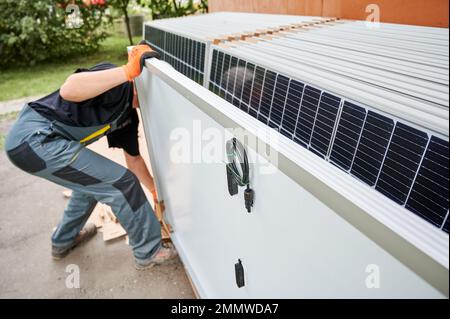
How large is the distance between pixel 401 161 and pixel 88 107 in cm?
185

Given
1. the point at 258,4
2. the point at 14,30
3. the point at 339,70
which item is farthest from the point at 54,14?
the point at 339,70

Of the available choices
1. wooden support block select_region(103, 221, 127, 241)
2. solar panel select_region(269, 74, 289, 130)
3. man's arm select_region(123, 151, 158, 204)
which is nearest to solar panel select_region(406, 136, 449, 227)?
solar panel select_region(269, 74, 289, 130)

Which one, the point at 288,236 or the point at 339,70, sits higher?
the point at 339,70

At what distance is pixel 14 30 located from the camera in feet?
26.6

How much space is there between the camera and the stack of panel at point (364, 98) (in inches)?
28.4

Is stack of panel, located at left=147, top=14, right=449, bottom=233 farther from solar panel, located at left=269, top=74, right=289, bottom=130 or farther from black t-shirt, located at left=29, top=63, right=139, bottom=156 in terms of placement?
black t-shirt, located at left=29, top=63, right=139, bottom=156

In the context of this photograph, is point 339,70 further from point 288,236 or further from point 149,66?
point 149,66

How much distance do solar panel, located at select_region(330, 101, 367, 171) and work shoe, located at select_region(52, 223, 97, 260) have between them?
242cm

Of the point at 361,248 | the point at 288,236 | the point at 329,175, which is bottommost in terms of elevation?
the point at 288,236

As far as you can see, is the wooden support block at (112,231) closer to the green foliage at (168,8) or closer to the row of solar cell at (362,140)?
the row of solar cell at (362,140)

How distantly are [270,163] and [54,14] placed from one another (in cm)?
901

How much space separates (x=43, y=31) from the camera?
7730 mm

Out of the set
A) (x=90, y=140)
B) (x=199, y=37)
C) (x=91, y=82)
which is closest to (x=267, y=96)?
(x=199, y=37)
